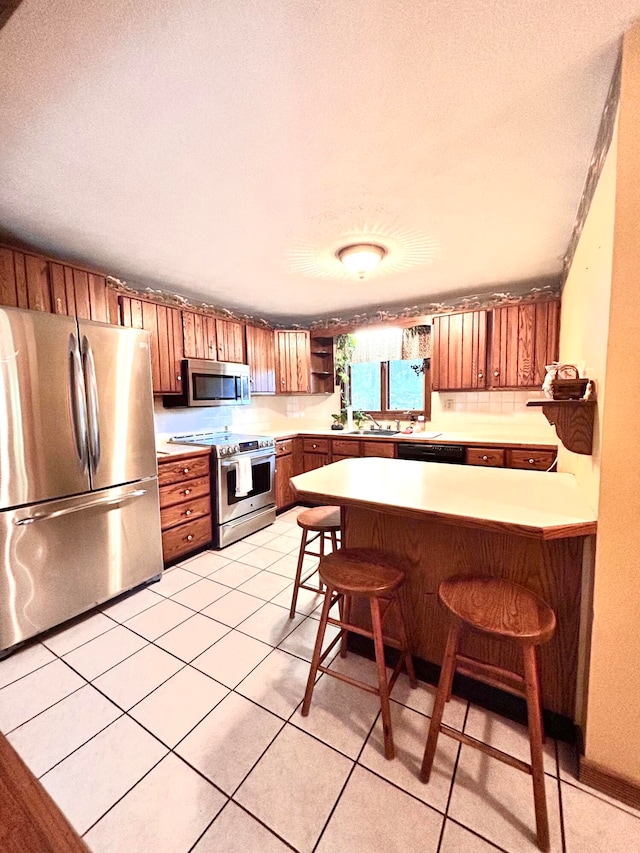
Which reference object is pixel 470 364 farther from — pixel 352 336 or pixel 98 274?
pixel 98 274

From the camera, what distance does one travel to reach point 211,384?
344 centimetres

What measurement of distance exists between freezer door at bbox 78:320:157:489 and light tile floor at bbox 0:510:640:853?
1.02 m

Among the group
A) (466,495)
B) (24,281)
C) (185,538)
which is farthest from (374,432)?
(24,281)

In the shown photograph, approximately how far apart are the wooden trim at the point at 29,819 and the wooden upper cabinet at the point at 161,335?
243cm

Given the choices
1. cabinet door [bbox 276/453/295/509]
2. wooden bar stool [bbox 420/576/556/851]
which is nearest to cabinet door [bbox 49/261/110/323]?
cabinet door [bbox 276/453/295/509]

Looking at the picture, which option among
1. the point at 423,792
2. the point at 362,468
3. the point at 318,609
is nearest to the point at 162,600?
the point at 318,609

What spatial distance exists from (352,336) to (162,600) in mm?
3462

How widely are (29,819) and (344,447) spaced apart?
3345 mm

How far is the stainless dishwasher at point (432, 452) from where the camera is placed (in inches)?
130

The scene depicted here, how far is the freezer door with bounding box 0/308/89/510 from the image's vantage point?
1.77m

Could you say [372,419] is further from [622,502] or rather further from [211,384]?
[622,502]

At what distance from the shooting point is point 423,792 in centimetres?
116

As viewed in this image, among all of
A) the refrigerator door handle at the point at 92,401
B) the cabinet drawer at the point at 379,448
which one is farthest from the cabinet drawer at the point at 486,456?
the refrigerator door handle at the point at 92,401

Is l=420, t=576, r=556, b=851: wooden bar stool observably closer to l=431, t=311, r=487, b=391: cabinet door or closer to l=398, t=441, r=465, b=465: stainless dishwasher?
l=398, t=441, r=465, b=465: stainless dishwasher
